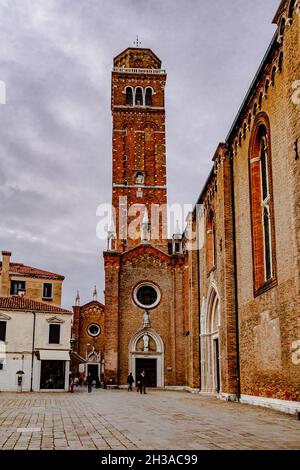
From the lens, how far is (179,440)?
8.81 meters

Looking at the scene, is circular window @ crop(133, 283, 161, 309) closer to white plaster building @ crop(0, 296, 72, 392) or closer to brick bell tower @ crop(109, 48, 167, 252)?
brick bell tower @ crop(109, 48, 167, 252)

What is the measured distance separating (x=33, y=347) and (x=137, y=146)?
19.9 meters

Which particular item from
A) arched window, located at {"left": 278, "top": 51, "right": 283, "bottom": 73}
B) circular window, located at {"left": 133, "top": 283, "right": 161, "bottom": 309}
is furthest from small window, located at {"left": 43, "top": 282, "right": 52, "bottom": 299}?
arched window, located at {"left": 278, "top": 51, "right": 283, "bottom": 73}

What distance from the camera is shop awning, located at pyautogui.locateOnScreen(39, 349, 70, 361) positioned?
33312 millimetres

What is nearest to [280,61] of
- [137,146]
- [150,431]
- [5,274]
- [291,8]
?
[291,8]

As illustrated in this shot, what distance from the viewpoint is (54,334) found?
34500 millimetres

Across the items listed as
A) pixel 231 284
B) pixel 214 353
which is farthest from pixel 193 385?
pixel 231 284

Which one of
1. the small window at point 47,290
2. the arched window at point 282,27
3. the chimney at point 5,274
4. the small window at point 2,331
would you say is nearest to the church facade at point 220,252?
the arched window at point 282,27

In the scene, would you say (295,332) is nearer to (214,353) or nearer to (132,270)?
(214,353)

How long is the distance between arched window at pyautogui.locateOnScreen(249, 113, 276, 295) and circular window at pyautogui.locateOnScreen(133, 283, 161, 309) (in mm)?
19811

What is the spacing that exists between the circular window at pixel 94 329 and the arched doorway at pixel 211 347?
24025mm

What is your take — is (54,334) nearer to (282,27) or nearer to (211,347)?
(211,347)

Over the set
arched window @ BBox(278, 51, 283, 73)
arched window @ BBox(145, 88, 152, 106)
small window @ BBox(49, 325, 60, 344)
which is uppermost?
arched window @ BBox(145, 88, 152, 106)

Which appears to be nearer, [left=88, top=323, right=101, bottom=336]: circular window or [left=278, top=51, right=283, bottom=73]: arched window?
[left=278, top=51, right=283, bottom=73]: arched window
